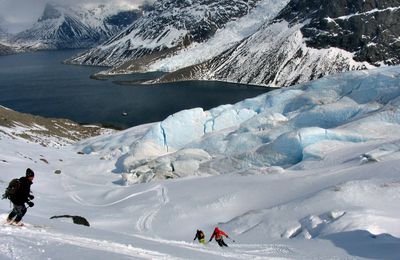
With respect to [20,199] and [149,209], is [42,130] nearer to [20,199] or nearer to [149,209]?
[149,209]

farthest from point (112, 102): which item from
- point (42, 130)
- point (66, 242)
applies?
point (66, 242)

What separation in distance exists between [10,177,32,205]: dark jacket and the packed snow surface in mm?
1141

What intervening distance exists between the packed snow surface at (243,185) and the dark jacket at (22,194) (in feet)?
3.74

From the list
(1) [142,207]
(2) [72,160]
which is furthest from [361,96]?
(2) [72,160]

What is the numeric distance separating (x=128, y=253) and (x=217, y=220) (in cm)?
1752

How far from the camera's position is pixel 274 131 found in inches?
2061

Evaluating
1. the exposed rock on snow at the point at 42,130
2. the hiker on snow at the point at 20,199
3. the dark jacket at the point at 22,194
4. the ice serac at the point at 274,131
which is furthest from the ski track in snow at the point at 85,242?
the exposed rock on snow at the point at 42,130

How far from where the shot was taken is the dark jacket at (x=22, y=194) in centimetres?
1763

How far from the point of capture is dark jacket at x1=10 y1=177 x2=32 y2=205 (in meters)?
17.6

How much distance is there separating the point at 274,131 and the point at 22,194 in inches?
1495

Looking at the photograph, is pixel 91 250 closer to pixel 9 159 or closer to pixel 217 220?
pixel 217 220

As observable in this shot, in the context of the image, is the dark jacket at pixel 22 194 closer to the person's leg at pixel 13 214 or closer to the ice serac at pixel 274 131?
the person's leg at pixel 13 214

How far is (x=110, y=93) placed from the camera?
189375 mm

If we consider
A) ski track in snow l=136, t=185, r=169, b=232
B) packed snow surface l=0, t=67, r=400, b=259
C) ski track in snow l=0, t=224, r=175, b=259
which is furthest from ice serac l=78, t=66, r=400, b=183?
ski track in snow l=0, t=224, r=175, b=259
